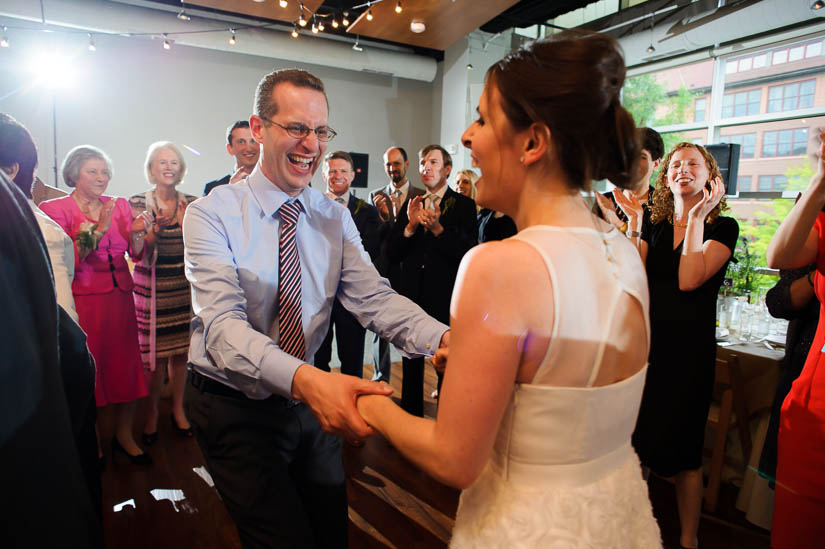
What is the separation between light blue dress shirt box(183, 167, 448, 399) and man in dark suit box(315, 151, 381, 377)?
1876mm

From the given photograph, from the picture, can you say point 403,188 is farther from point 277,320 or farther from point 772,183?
point 772,183

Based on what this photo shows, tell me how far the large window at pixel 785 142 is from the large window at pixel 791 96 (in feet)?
0.84

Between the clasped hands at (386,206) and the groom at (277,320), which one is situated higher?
the clasped hands at (386,206)

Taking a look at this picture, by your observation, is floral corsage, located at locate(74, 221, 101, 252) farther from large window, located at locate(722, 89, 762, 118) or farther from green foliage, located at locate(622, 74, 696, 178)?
large window, located at locate(722, 89, 762, 118)

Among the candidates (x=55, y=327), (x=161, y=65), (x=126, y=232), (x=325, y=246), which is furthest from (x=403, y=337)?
(x=161, y=65)

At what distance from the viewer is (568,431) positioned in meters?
0.83

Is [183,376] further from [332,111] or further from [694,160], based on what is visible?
[332,111]

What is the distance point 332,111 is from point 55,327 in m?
7.54

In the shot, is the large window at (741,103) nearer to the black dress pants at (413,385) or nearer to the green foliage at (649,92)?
the green foliage at (649,92)

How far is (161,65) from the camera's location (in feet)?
21.6

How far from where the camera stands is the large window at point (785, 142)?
5496 mm

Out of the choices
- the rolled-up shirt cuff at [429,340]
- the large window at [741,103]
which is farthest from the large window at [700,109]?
the rolled-up shirt cuff at [429,340]

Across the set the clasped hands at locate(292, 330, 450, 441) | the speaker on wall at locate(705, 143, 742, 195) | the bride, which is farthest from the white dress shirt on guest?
the speaker on wall at locate(705, 143, 742, 195)

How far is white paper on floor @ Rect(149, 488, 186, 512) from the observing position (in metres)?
2.60
